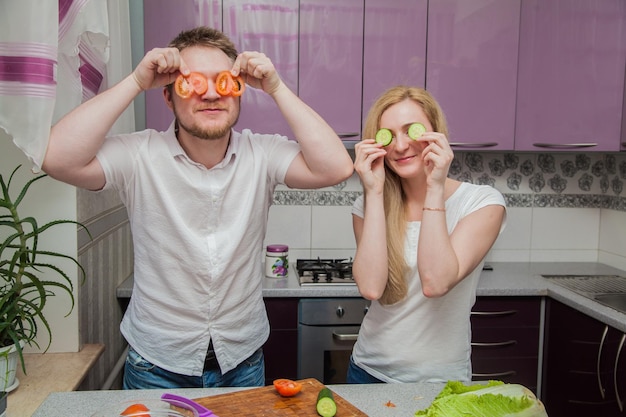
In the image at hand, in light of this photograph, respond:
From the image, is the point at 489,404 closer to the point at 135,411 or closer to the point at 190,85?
the point at 135,411

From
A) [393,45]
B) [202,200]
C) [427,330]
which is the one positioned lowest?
[427,330]

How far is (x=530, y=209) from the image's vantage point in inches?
137

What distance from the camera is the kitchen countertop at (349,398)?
1.31m

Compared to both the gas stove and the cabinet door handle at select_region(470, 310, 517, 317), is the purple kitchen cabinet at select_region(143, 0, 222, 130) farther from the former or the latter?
the cabinet door handle at select_region(470, 310, 517, 317)

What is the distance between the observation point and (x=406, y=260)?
1.65 m

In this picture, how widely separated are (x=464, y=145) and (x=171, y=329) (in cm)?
190

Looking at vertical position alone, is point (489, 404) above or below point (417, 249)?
below

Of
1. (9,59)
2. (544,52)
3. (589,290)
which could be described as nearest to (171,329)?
(9,59)

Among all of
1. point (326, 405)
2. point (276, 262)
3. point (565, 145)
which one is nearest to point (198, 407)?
point (326, 405)

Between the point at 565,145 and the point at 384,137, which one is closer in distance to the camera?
the point at 384,137

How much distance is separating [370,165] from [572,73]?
1.84 m

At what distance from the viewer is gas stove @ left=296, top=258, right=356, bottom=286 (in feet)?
9.32

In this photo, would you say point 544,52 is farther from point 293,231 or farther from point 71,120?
point 71,120

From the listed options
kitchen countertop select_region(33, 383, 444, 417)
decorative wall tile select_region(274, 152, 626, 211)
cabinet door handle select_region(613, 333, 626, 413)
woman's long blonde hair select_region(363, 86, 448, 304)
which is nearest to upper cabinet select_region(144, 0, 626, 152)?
decorative wall tile select_region(274, 152, 626, 211)
